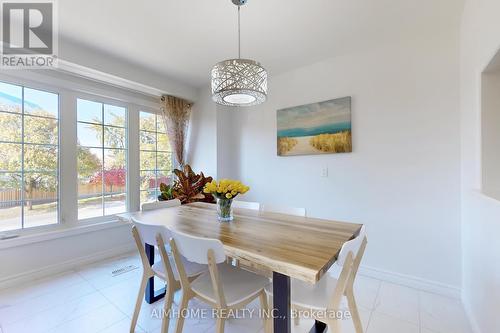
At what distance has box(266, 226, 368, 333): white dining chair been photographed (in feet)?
3.43

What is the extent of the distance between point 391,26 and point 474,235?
182 centimetres

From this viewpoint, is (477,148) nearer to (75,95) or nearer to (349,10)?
(349,10)

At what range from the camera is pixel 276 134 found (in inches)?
118

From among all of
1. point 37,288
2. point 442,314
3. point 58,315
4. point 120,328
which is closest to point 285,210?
point 442,314

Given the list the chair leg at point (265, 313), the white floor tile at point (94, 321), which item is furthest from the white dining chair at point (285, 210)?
the white floor tile at point (94, 321)

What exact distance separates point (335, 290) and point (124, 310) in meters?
1.67

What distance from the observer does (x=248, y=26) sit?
6.51ft

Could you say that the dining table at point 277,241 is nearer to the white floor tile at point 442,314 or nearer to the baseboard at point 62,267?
the white floor tile at point 442,314

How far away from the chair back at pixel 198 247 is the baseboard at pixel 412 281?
6.45 ft

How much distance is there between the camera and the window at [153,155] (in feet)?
10.7

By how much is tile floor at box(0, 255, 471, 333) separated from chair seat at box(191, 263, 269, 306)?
45 centimetres

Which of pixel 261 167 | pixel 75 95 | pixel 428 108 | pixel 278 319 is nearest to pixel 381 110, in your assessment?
pixel 428 108

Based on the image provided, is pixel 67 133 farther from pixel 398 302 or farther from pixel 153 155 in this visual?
pixel 398 302

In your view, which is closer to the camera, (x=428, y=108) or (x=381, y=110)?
(x=428, y=108)
